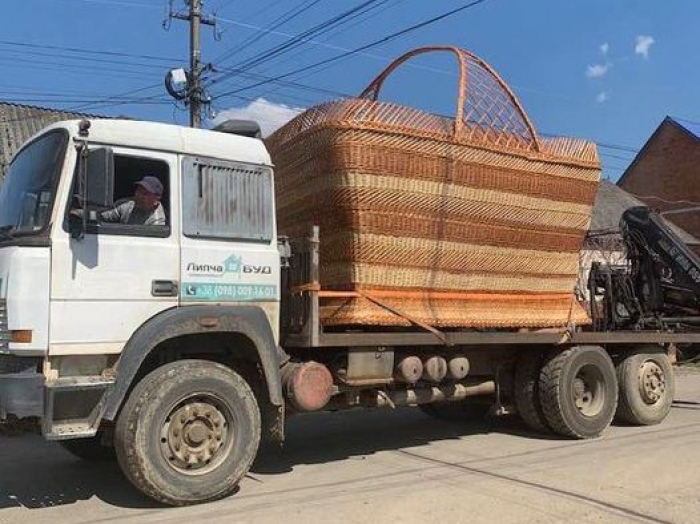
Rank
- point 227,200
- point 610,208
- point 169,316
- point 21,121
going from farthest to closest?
point 610,208, point 21,121, point 227,200, point 169,316

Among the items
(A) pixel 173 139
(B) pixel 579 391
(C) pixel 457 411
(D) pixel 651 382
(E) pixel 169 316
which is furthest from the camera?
(C) pixel 457 411

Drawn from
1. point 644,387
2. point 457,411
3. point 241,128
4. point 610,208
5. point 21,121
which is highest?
point 610,208

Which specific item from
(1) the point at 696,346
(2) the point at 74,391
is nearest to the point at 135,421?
(2) the point at 74,391

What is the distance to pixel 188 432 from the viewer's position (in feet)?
19.9

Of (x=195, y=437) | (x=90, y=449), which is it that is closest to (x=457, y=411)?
(x=90, y=449)

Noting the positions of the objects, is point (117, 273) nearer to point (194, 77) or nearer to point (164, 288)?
point (164, 288)

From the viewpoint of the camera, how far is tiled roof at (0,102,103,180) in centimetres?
1539

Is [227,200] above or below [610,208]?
below

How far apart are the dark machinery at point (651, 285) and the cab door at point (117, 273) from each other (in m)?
6.69

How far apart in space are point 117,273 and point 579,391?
5.70 metres

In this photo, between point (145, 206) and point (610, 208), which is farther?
point (610, 208)

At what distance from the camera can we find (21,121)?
16859 mm

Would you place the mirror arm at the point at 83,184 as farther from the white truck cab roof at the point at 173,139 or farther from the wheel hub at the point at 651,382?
the wheel hub at the point at 651,382

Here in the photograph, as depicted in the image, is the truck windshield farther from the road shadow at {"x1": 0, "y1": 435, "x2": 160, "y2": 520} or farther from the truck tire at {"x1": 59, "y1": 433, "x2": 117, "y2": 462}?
the truck tire at {"x1": 59, "y1": 433, "x2": 117, "y2": 462}
